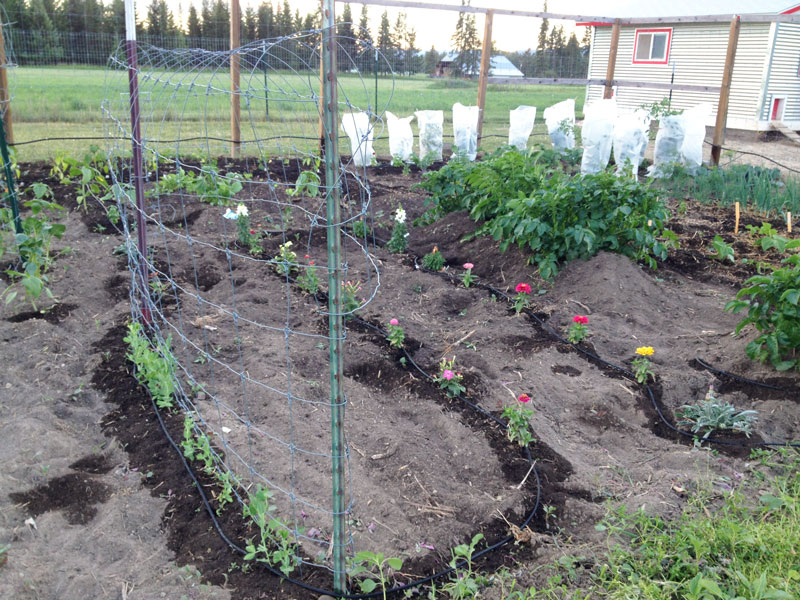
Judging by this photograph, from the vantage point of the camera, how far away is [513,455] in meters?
3.11

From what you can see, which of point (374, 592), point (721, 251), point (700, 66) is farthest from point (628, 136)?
point (700, 66)

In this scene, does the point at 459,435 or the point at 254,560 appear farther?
the point at 459,435

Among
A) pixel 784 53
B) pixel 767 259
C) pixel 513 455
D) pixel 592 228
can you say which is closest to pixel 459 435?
pixel 513 455

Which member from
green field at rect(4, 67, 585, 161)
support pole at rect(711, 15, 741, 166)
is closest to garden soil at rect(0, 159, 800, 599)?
green field at rect(4, 67, 585, 161)

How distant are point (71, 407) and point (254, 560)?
1521 mm

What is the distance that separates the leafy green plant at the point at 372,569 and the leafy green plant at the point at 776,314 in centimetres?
250

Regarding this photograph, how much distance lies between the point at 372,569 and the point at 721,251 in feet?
14.1

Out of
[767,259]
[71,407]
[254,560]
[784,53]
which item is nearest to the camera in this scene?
[254,560]

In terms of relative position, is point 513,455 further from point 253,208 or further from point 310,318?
point 253,208

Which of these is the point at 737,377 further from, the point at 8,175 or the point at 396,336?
the point at 8,175

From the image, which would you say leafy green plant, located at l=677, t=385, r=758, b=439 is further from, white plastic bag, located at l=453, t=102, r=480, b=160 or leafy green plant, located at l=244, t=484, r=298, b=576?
white plastic bag, located at l=453, t=102, r=480, b=160

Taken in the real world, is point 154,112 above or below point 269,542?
above

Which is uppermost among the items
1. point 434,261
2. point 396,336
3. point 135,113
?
point 135,113

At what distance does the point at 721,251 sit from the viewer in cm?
541
